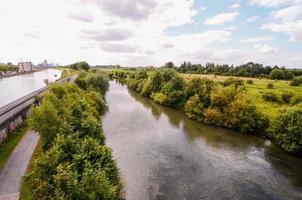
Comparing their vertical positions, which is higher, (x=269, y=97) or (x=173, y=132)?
(x=269, y=97)

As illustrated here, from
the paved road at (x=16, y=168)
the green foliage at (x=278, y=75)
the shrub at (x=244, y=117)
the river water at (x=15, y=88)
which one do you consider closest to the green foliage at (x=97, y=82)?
the river water at (x=15, y=88)

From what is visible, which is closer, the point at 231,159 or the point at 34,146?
the point at 34,146

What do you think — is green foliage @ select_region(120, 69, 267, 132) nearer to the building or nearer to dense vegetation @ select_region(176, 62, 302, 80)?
dense vegetation @ select_region(176, 62, 302, 80)

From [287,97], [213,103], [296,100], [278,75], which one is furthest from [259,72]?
[213,103]

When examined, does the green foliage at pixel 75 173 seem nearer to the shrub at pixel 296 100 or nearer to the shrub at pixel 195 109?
the shrub at pixel 195 109

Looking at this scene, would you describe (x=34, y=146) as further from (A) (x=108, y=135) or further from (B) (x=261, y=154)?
(B) (x=261, y=154)

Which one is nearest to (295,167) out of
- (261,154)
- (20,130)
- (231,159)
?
(261,154)
